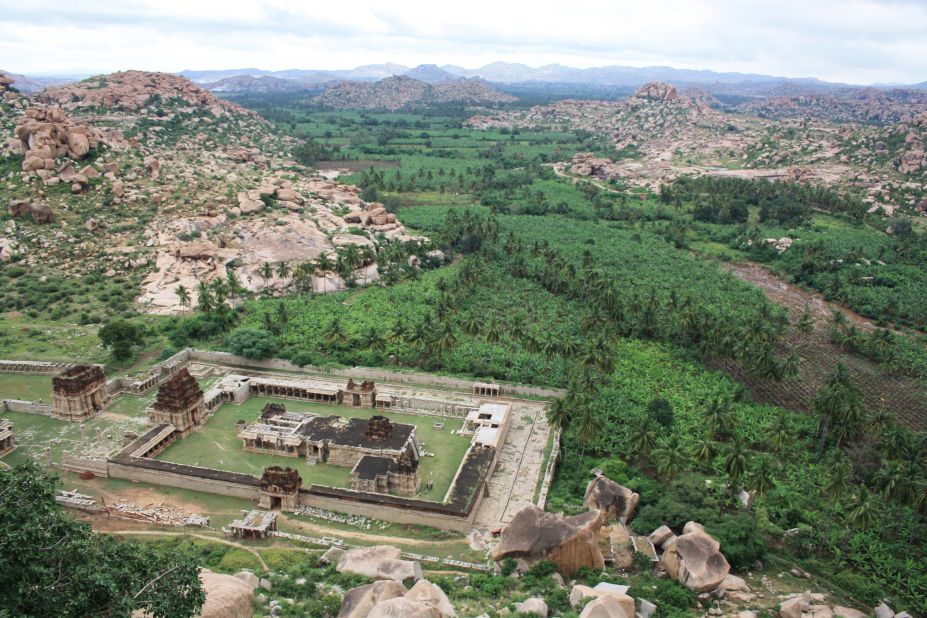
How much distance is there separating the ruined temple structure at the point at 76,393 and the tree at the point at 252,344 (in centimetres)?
1243

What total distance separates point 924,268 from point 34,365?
11575 cm

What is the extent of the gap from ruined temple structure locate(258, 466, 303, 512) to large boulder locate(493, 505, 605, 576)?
44.3ft

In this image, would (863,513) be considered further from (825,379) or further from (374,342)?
(374,342)

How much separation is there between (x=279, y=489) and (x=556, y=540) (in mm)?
17883

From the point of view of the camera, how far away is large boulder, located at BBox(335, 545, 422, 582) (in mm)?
34000

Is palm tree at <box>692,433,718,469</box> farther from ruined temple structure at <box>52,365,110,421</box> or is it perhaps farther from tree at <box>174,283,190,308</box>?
tree at <box>174,283,190,308</box>

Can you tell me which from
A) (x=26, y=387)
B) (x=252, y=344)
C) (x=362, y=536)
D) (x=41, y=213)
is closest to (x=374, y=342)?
(x=252, y=344)

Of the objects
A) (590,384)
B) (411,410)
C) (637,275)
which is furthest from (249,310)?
(637,275)

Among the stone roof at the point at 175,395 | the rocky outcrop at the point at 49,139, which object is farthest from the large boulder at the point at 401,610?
the rocky outcrop at the point at 49,139

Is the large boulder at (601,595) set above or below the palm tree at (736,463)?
below

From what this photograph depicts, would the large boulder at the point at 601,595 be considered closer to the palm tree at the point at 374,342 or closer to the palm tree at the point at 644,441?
the palm tree at the point at 644,441

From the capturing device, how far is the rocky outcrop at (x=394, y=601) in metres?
27.0

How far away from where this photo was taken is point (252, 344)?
Answer: 203 ft

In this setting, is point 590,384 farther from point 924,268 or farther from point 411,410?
point 924,268
